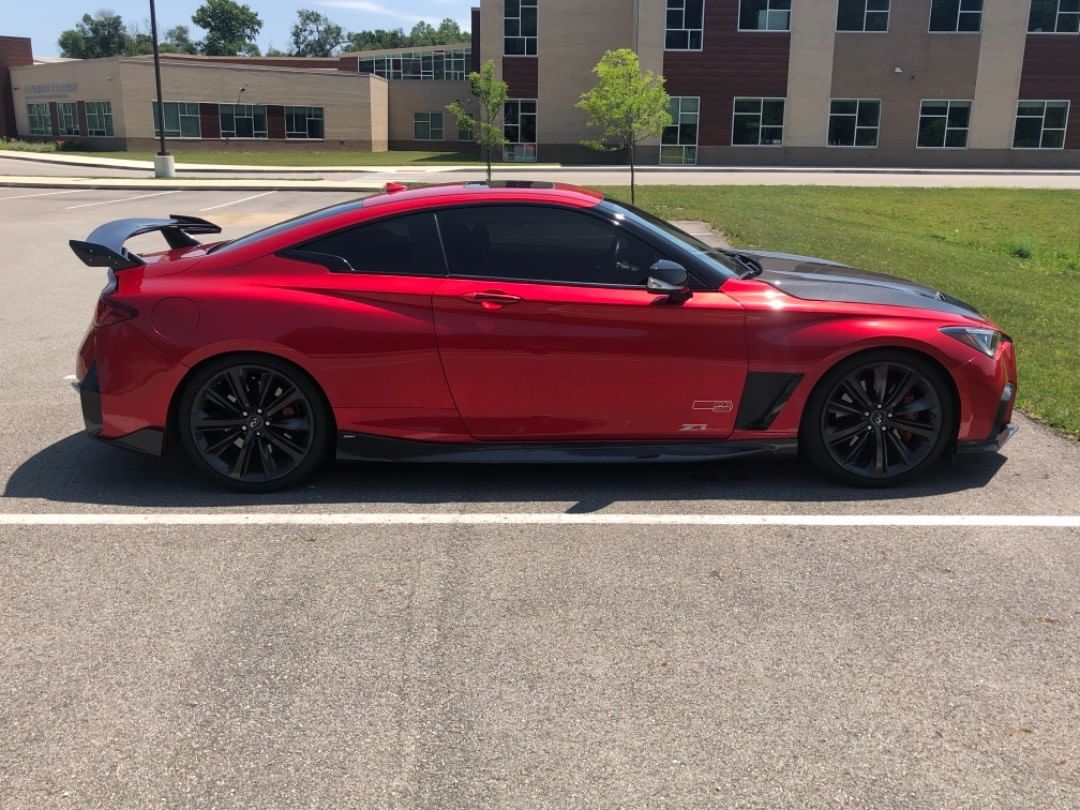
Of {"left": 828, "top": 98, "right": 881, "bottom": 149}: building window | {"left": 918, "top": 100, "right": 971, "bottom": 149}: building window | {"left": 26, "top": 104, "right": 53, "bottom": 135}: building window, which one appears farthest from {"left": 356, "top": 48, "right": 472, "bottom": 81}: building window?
{"left": 918, "top": 100, "right": 971, "bottom": 149}: building window

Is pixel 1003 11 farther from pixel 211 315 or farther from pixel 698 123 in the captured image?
pixel 211 315

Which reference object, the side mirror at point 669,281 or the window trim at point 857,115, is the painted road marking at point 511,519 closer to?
the side mirror at point 669,281

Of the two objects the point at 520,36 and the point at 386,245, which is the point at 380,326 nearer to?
the point at 386,245

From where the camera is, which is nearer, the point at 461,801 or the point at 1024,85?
the point at 461,801

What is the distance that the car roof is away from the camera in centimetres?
504

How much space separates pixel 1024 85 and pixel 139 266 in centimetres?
5221

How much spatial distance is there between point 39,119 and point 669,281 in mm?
75497

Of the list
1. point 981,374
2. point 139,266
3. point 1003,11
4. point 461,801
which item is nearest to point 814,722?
point 461,801

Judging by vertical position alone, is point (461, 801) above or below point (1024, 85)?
below

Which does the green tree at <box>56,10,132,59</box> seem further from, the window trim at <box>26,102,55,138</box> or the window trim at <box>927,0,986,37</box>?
the window trim at <box>927,0,986,37</box>

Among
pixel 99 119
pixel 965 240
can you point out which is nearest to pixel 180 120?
pixel 99 119

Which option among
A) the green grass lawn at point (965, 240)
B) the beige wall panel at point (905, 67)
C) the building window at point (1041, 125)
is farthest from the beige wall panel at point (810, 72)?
the green grass lawn at point (965, 240)

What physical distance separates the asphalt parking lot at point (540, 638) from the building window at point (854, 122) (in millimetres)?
46221

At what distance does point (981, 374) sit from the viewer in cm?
498
